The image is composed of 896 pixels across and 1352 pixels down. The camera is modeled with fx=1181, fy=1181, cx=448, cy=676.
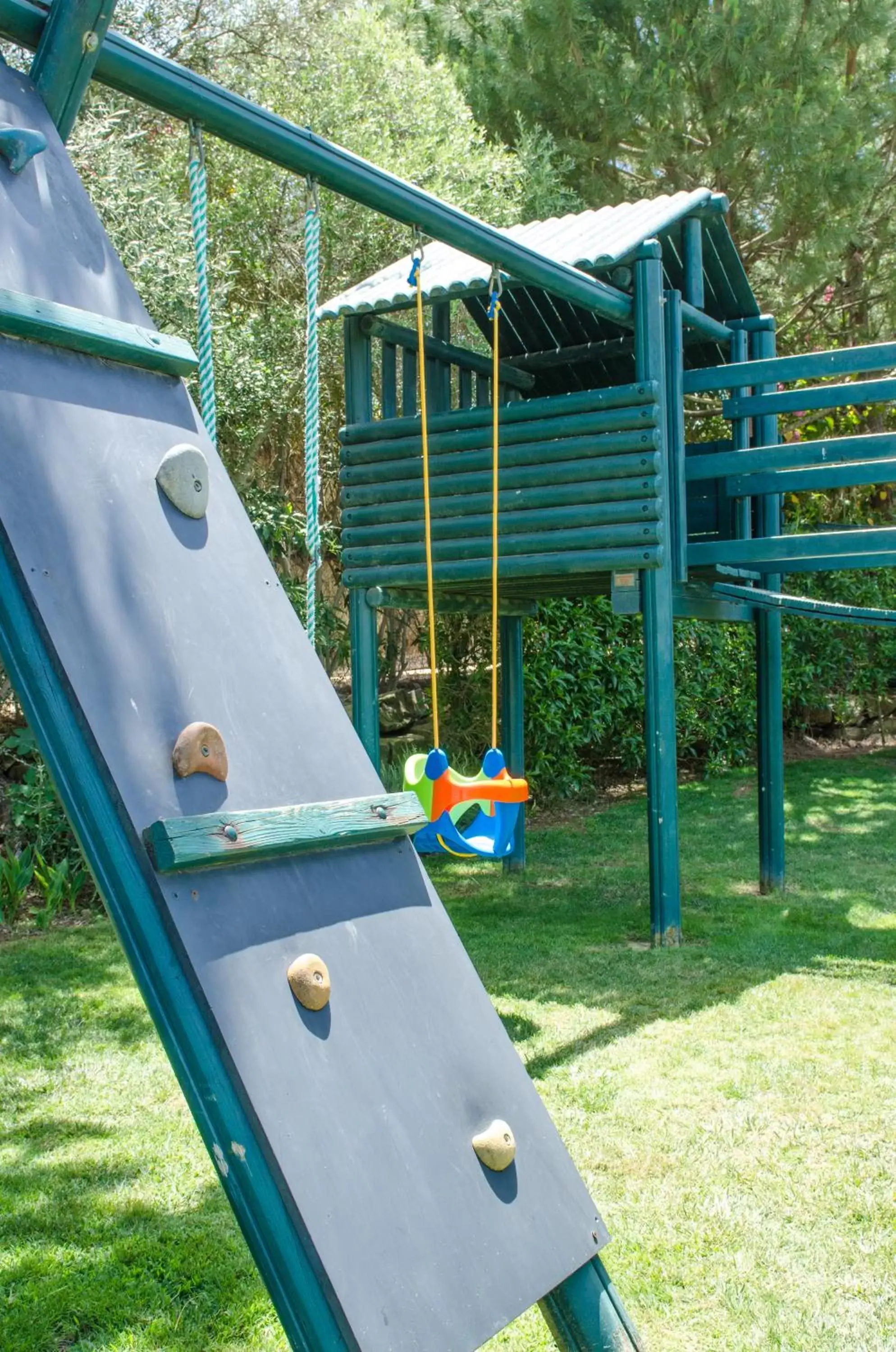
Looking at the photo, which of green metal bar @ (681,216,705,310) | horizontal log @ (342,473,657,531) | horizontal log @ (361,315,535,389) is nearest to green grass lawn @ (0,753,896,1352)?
horizontal log @ (342,473,657,531)

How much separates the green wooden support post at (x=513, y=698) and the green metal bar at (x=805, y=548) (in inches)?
69.4

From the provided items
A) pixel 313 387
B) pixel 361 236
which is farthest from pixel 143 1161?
pixel 361 236

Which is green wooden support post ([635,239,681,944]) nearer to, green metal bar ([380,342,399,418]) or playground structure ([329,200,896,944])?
playground structure ([329,200,896,944])

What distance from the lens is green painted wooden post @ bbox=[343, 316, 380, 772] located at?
19.8ft

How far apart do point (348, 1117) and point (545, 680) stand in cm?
861

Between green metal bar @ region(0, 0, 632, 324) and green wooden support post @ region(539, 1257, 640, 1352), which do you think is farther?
green metal bar @ region(0, 0, 632, 324)

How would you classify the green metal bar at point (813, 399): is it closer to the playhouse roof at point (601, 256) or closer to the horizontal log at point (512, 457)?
the horizontal log at point (512, 457)

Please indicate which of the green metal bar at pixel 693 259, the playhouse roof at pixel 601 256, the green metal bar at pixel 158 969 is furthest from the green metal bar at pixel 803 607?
the green metal bar at pixel 158 969

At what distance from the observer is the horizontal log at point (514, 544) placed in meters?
5.61

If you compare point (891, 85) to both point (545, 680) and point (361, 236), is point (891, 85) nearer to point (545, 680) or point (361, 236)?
point (361, 236)

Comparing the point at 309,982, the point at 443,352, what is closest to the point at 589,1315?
the point at 309,982

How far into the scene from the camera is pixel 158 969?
1.73 meters

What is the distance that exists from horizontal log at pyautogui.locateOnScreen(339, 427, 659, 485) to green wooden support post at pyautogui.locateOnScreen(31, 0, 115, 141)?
3681mm

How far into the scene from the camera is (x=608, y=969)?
5.32 metres
